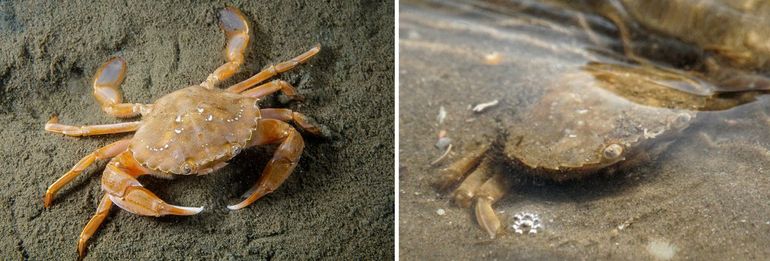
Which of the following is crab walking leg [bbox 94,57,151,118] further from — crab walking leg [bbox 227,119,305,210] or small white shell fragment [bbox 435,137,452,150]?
small white shell fragment [bbox 435,137,452,150]

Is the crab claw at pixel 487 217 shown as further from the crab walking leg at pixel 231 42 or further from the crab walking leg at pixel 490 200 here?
the crab walking leg at pixel 231 42

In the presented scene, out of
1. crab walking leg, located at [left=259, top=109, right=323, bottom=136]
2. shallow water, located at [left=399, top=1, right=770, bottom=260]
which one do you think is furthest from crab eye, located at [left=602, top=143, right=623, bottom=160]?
crab walking leg, located at [left=259, top=109, right=323, bottom=136]

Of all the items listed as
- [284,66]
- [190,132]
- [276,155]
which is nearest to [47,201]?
[190,132]

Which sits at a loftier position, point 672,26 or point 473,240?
point 672,26

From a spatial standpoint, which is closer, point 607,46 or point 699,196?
point 699,196

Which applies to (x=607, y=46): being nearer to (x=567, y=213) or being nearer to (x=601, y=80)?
(x=601, y=80)

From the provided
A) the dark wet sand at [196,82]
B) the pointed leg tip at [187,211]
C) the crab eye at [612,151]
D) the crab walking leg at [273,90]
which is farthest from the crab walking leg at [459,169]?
the pointed leg tip at [187,211]

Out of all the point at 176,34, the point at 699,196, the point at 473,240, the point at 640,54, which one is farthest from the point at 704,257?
the point at 176,34
